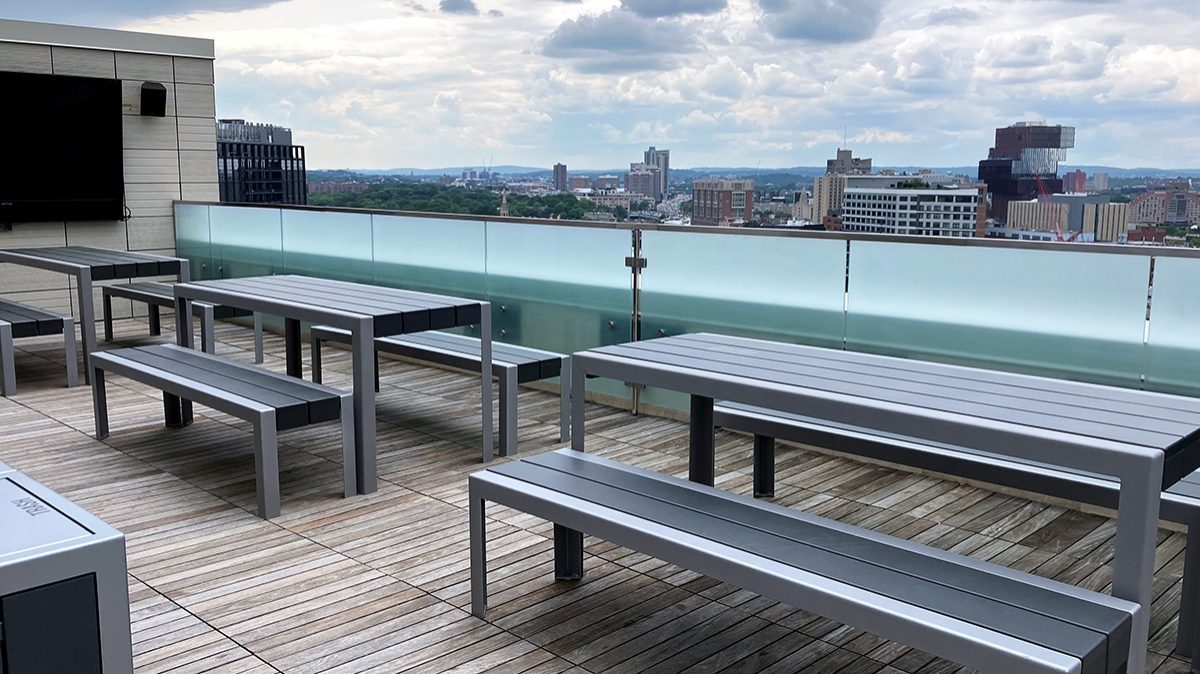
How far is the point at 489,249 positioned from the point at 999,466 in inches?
141

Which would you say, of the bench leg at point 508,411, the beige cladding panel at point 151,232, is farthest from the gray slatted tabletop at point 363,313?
the beige cladding panel at point 151,232

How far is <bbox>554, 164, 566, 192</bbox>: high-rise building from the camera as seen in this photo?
312 inches

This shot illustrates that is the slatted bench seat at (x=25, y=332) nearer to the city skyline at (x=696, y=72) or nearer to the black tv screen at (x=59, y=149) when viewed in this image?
the black tv screen at (x=59, y=149)

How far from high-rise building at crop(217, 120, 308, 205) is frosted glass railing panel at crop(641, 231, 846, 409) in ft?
14.0

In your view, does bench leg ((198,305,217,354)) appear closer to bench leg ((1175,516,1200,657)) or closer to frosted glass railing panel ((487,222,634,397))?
frosted glass railing panel ((487,222,634,397))

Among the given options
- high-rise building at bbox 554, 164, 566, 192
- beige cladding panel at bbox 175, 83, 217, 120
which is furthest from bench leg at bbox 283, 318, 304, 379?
beige cladding panel at bbox 175, 83, 217, 120

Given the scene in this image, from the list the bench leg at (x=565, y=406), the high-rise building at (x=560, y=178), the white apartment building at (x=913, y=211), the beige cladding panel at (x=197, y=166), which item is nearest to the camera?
the white apartment building at (x=913, y=211)

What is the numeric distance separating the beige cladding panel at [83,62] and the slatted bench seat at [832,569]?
7.18 metres

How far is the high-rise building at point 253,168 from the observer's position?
363 inches

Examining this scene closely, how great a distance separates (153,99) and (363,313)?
586 centimetres

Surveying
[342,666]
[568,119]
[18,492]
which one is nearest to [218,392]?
[342,666]

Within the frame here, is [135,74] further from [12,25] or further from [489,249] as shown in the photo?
[489,249]

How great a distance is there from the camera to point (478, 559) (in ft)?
9.59

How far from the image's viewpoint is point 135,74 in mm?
8695
